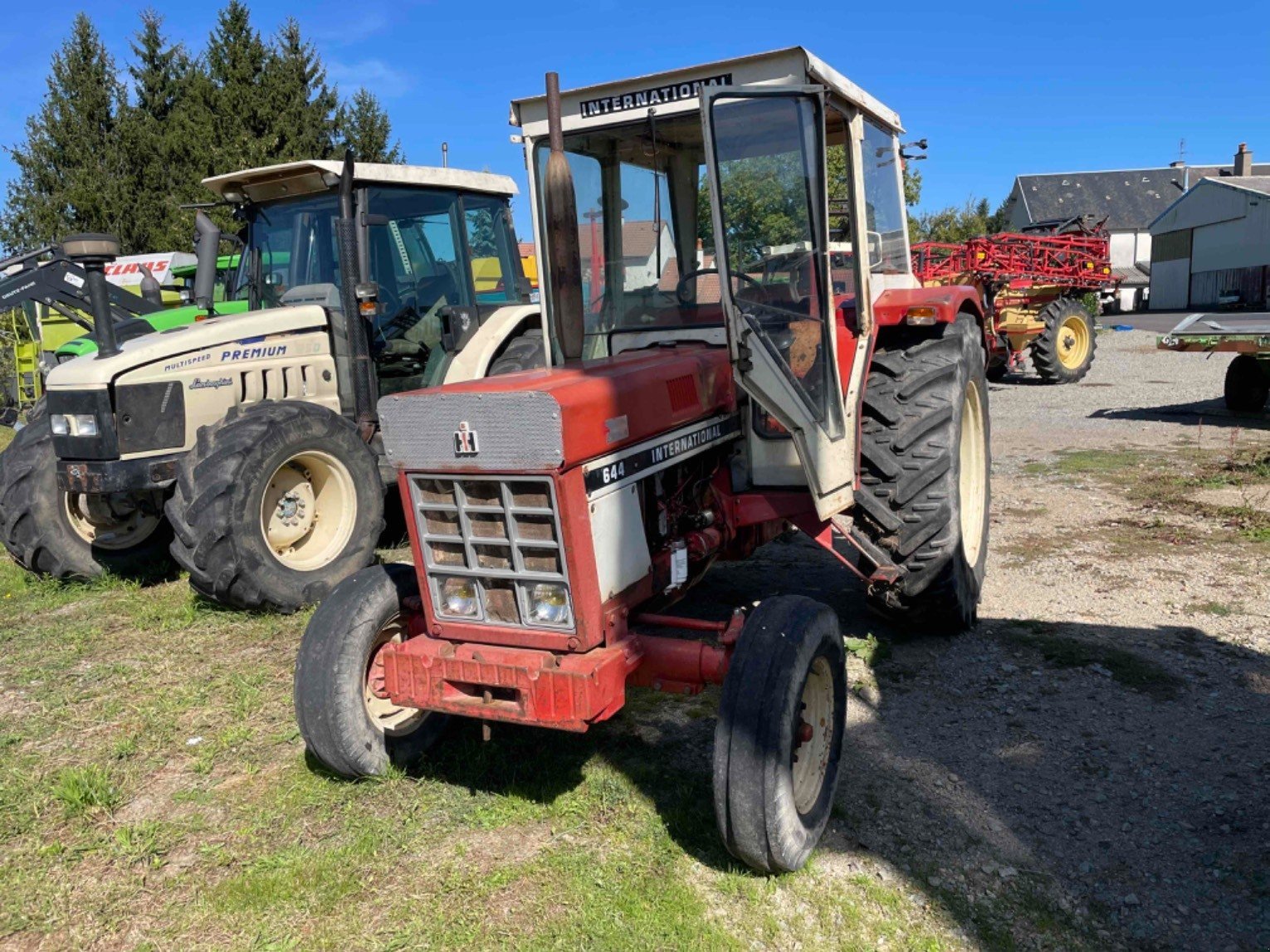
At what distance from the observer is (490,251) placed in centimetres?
732

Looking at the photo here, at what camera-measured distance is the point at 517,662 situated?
3.00 metres

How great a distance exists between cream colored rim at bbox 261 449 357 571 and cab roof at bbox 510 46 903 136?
241cm

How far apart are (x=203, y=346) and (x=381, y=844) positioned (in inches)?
140

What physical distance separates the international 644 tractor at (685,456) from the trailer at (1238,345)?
265 inches

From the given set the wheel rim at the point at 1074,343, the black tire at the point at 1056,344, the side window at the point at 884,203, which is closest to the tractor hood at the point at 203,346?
the side window at the point at 884,203

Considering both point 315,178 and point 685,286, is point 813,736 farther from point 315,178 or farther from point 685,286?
point 315,178

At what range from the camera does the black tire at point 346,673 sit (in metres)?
3.34

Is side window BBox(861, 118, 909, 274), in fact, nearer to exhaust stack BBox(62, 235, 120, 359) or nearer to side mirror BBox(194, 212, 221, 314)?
exhaust stack BBox(62, 235, 120, 359)

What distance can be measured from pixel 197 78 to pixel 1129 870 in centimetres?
2064

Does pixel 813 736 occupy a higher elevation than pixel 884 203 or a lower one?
lower

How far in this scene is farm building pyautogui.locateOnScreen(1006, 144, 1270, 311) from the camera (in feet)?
164

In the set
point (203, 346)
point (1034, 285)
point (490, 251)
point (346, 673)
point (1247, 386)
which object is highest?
point (490, 251)

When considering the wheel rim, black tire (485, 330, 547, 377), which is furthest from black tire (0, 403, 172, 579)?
the wheel rim

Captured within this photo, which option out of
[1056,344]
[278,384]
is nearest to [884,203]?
[278,384]
